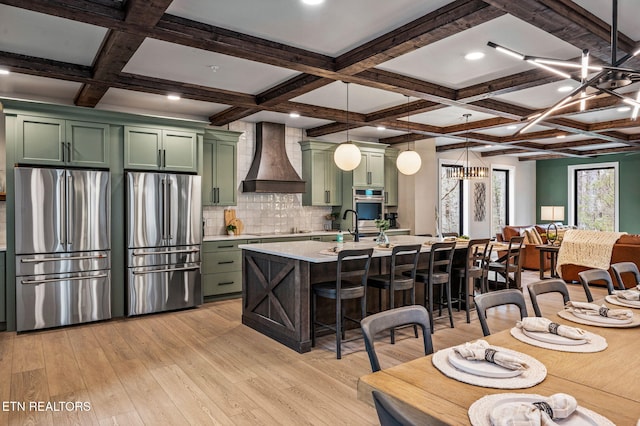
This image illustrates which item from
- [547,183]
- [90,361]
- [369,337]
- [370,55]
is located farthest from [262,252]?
[547,183]

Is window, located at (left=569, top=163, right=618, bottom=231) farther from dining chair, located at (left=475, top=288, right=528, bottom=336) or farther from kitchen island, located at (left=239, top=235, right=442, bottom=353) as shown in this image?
dining chair, located at (left=475, top=288, right=528, bottom=336)

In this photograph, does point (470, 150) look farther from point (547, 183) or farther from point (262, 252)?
point (262, 252)

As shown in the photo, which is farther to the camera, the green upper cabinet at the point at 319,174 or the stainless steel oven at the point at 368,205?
the stainless steel oven at the point at 368,205

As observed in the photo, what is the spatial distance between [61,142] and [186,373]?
10.1 ft

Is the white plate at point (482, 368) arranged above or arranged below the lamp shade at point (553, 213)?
below

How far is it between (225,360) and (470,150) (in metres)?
8.73

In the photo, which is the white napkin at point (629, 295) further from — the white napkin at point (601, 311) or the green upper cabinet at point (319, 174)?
the green upper cabinet at point (319, 174)

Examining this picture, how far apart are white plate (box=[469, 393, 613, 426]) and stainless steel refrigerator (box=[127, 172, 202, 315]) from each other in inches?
187

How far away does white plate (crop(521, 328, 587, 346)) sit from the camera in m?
1.78

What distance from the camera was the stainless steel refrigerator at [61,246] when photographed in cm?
454

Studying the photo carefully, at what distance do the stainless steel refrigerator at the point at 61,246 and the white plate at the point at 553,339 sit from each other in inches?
183

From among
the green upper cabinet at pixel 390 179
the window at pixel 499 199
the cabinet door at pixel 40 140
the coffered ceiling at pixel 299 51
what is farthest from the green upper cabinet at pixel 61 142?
the window at pixel 499 199

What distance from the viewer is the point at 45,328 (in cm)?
469

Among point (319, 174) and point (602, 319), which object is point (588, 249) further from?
point (602, 319)
